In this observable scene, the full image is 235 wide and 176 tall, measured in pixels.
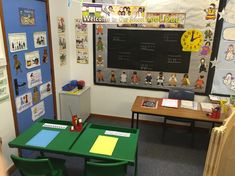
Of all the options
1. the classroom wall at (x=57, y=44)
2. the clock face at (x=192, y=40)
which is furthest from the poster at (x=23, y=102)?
the clock face at (x=192, y=40)

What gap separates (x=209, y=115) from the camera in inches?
109

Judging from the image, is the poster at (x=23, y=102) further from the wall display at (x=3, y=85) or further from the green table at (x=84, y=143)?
the green table at (x=84, y=143)

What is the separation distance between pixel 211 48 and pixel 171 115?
53.1 inches

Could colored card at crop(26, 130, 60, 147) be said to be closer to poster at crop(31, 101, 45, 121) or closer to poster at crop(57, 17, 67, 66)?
poster at crop(31, 101, 45, 121)

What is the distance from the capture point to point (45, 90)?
330cm

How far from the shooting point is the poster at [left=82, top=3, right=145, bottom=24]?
330cm

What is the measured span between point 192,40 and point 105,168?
2463 mm

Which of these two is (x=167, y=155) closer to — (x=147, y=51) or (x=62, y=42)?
(x=147, y=51)

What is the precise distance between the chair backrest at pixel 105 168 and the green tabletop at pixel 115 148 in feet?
0.30

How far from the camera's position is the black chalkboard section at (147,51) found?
3.48 meters

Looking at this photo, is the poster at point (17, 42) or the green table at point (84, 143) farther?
the poster at point (17, 42)

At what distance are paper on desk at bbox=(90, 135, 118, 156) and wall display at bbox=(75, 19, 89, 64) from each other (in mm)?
2026

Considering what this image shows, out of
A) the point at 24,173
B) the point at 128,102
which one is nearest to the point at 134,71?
the point at 128,102

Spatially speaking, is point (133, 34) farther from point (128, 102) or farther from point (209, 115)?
point (209, 115)
